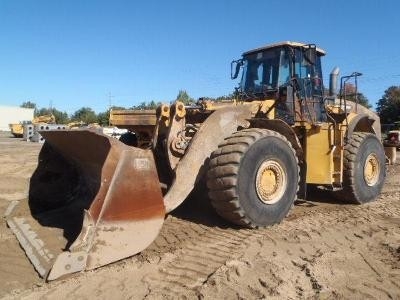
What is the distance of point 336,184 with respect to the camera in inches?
299

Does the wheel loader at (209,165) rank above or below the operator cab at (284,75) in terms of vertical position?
below

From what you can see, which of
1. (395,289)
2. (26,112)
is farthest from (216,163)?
(26,112)

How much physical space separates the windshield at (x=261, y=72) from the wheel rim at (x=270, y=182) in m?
1.77

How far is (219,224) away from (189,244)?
0.85 m

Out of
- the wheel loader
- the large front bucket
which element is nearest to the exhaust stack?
the wheel loader

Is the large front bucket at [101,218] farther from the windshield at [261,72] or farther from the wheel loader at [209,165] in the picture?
the windshield at [261,72]

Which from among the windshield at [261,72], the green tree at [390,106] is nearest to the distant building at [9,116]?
the green tree at [390,106]

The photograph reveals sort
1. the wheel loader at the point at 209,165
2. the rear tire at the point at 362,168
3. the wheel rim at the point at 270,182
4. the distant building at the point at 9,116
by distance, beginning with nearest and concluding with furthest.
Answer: the wheel loader at the point at 209,165
the wheel rim at the point at 270,182
the rear tire at the point at 362,168
the distant building at the point at 9,116

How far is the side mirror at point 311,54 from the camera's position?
24.2 feet

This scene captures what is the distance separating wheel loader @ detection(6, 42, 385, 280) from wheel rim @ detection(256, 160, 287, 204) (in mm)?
14

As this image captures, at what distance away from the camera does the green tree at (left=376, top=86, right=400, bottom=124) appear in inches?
1729

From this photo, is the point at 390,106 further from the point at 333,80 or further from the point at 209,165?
the point at 209,165

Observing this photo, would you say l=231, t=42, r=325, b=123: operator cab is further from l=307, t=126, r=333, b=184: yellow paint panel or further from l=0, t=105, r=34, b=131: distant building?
l=0, t=105, r=34, b=131: distant building

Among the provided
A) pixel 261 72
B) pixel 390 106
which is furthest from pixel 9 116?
pixel 261 72
